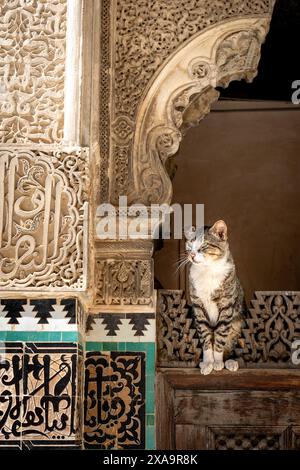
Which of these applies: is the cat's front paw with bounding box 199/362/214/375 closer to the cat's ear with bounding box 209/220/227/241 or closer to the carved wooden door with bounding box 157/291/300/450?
the carved wooden door with bounding box 157/291/300/450

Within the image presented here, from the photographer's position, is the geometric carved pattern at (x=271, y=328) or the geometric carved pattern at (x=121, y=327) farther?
the geometric carved pattern at (x=271, y=328)

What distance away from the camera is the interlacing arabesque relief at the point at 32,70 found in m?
5.18

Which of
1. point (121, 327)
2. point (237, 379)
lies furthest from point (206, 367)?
point (121, 327)

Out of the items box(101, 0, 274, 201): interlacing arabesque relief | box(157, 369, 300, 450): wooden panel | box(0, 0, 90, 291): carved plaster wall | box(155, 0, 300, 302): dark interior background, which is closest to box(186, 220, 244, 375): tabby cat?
box(157, 369, 300, 450): wooden panel

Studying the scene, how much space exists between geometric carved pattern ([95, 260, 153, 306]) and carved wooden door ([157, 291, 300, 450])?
0.19 m

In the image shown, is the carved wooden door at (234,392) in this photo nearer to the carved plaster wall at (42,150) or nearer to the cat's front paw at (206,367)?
the cat's front paw at (206,367)

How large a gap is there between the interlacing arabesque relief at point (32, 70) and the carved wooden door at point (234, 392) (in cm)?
123

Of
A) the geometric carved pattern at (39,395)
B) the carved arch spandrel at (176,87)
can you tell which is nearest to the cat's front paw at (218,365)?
the geometric carved pattern at (39,395)

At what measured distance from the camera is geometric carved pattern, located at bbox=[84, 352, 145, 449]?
5141 millimetres

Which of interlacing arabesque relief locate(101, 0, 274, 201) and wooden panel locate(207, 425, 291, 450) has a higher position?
interlacing arabesque relief locate(101, 0, 274, 201)

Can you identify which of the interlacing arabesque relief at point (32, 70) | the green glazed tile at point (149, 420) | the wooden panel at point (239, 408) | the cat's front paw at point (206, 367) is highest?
the interlacing arabesque relief at point (32, 70)

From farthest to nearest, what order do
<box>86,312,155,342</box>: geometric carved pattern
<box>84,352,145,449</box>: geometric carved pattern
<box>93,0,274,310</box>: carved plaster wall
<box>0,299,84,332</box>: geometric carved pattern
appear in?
<box>93,0,274,310</box>: carved plaster wall → <box>86,312,155,342</box>: geometric carved pattern → <box>84,352,145,449</box>: geometric carved pattern → <box>0,299,84,332</box>: geometric carved pattern

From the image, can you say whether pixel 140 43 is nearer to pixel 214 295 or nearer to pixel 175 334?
pixel 214 295
